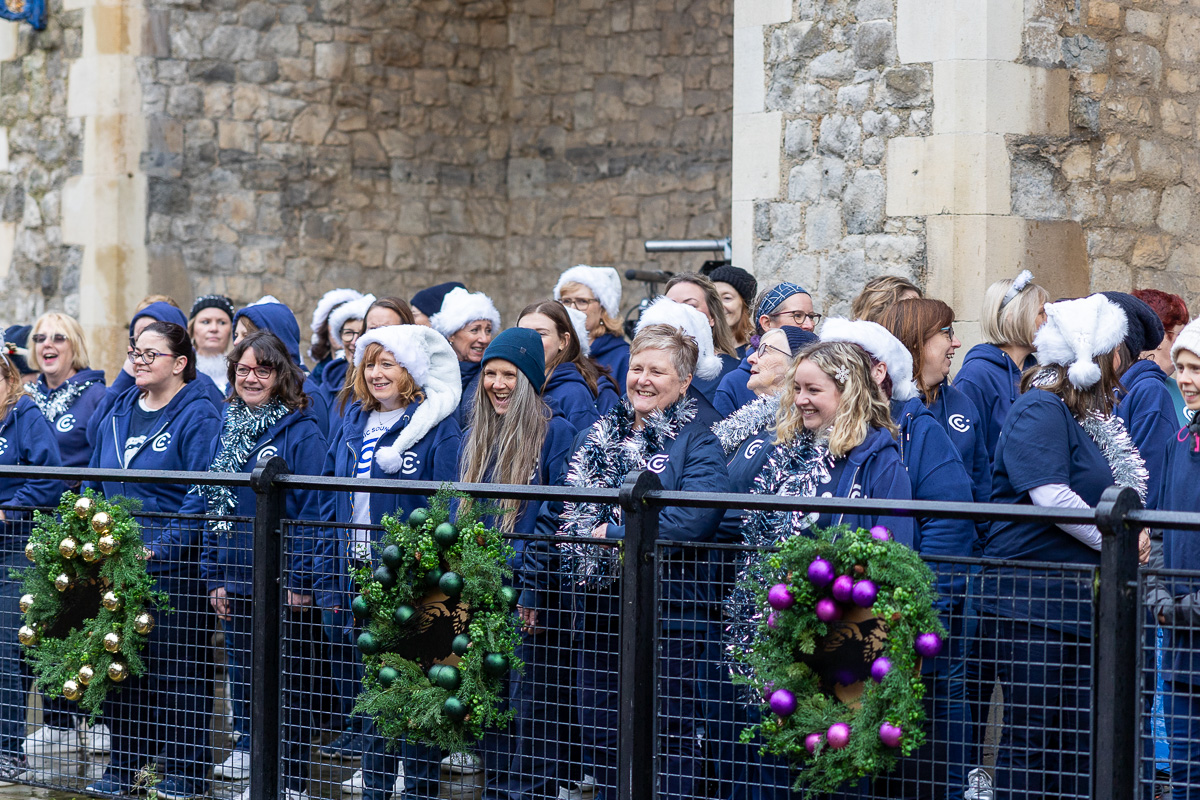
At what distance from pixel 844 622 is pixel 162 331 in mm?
3232

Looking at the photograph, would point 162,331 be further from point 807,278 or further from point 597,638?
point 807,278

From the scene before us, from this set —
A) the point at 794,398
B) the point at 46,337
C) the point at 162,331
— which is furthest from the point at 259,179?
the point at 794,398

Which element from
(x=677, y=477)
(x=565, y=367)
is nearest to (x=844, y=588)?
(x=677, y=477)

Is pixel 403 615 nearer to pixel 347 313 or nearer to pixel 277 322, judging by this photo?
pixel 277 322

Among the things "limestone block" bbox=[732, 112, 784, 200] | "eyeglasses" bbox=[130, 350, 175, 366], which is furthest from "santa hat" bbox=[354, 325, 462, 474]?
"limestone block" bbox=[732, 112, 784, 200]

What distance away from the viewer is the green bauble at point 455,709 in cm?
419

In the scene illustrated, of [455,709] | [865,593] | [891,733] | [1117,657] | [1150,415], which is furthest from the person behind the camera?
[1150,415]

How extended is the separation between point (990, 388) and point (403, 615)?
243 centimetres

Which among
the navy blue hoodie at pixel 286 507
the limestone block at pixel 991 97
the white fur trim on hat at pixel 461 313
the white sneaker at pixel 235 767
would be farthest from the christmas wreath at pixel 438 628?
the limestone block at pixel 991 97

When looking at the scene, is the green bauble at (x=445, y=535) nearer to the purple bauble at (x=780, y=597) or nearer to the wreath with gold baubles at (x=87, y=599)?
the purple bauble at (x=780, y=597)

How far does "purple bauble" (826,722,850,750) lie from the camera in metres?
3.68

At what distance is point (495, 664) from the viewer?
13.9ft

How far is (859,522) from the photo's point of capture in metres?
4.04

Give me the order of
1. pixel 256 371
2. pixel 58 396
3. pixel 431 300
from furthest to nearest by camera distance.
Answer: pixel 431 300 < pixel 58 396 < pixel 256 371
